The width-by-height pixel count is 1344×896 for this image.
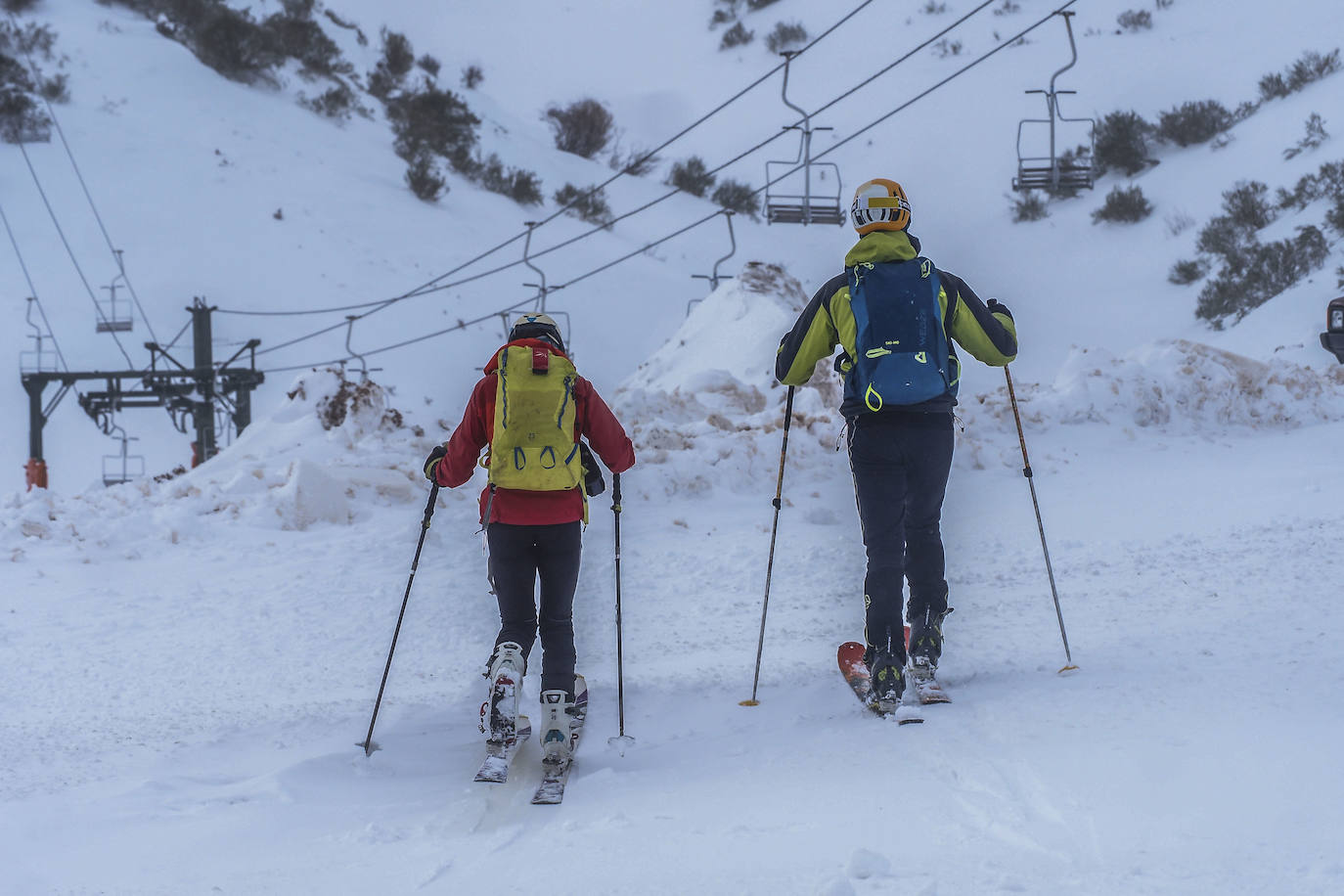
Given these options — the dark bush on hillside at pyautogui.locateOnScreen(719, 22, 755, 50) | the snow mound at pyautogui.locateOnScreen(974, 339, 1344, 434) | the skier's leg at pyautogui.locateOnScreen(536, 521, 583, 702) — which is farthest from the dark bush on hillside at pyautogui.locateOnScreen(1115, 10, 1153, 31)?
the skier's leg at pyautogui.locateOnScreen(536, 521, 583, 702)

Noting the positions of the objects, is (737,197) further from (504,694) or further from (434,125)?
(504,694)

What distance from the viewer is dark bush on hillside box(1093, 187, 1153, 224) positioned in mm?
28219

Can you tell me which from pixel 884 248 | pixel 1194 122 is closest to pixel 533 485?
pixel 884 248

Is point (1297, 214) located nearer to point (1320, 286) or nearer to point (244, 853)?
point (1320, 286)

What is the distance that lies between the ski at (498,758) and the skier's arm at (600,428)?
3.42 ft

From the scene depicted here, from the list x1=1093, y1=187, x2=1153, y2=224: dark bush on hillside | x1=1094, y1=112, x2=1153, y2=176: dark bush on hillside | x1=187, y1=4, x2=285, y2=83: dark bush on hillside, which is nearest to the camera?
x1=1093, y1=187, x2=1153, y2=224: dark bush on hillside

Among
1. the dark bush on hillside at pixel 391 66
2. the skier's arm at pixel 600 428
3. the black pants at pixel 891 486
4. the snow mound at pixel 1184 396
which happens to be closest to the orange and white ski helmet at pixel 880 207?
the black pants at pixel 891 486

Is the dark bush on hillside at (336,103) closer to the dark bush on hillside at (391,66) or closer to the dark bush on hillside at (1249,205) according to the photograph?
the dark bush on hillside at (391,66)

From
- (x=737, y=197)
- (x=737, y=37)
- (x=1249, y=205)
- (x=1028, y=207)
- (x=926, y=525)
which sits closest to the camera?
(x=926, y=525)

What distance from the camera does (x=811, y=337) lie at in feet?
13.8

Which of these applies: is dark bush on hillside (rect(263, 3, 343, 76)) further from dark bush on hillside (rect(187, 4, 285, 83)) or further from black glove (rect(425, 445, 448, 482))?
black glove (rect(425, 445, 448, 482))

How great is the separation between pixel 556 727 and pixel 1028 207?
29.0 meters

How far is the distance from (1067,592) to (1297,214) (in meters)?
21.6

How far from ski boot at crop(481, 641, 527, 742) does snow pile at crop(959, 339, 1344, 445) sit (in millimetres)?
8547
